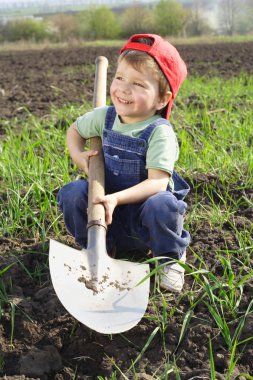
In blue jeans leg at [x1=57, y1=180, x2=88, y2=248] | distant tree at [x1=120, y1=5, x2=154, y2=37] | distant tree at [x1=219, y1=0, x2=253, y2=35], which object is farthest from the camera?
distant tree at [x1=219, y1=0, x2=253, y2=35]

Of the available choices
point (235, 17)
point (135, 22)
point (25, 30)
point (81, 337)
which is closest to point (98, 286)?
point (81, 337)

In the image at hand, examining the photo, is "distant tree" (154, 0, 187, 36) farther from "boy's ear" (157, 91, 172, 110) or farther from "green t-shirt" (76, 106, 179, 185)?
"boy's ear" (157, 91, 172, 110)

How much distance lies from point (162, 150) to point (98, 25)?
113 ft

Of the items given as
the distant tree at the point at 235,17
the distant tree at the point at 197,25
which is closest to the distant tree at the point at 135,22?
the distant tree at the point at 197,25

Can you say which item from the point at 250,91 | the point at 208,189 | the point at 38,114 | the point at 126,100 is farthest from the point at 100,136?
the point at 250,91

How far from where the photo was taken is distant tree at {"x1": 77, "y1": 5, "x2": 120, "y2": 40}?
34656 millimetres

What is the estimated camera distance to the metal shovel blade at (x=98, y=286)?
6.15ft

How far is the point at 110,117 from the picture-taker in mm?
2451

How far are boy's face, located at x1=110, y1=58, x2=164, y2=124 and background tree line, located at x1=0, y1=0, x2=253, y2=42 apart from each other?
31.2 m

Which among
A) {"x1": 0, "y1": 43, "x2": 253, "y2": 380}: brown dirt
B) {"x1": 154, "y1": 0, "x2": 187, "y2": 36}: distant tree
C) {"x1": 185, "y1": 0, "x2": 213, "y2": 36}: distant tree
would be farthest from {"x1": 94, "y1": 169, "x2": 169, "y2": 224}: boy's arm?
{"x1": 185, "y1": 0, "x2": 213, "y2": 36}: distant tree

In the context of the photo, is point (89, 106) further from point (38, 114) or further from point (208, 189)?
point (208, 189)

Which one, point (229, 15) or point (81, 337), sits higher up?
point (81, 337)

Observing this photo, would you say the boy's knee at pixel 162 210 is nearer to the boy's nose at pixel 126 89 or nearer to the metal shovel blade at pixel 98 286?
the metal shovel blade at pixel 98 286

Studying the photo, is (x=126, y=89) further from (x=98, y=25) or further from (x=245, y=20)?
(x=245, y=20)
